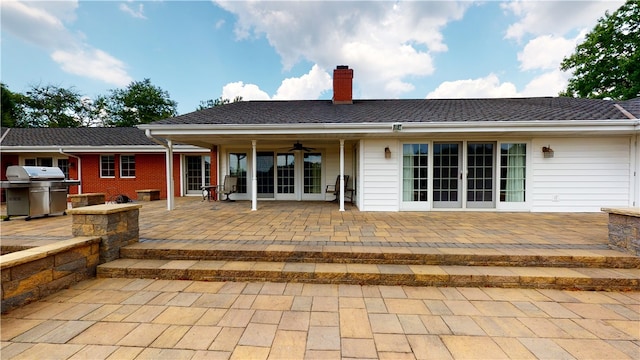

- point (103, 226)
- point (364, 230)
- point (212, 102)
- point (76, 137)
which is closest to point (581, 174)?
point (364, 230)

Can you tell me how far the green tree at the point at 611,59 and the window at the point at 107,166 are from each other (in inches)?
961

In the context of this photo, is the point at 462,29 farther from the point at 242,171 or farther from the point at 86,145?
the point at 86,145

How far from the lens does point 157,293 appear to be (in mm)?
2486

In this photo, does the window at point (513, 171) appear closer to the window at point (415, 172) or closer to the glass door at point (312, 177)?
the window at point (415, 172)

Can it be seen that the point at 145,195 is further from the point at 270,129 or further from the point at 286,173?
the point at 270,129

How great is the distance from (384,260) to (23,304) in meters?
3.42

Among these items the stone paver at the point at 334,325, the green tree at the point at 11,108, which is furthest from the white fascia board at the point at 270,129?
the green tree at the point at 11,108

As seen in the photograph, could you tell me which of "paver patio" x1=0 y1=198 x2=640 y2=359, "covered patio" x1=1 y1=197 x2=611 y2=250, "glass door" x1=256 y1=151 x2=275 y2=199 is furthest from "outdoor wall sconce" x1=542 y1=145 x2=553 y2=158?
"glass door" x1=256 y1=151 x2=275 y2=199

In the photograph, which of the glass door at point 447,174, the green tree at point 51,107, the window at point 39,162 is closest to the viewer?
the glass door at point 447,174

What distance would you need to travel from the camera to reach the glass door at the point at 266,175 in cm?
862

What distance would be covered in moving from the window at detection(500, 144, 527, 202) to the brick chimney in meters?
4.96

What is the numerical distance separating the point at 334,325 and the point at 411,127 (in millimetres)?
4819

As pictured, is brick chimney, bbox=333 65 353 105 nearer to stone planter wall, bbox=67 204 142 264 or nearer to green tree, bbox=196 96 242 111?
stone planter wall, bbox=67 204 142 264

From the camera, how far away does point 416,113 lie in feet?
22.6
